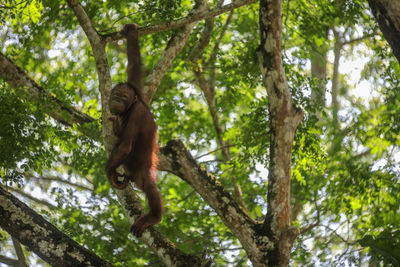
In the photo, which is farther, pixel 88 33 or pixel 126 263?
pixel 126 263

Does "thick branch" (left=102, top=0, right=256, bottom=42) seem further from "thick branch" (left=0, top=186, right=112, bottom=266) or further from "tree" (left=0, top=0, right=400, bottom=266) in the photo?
"thick branch" (left=0, top=186, right=112, bottom=266)

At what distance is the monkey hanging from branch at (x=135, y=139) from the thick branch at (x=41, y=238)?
1.93 feet

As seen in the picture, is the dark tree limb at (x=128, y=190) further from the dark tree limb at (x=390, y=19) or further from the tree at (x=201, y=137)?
the dark tree limb at (x=390, y=19)

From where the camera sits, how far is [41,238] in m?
3.81

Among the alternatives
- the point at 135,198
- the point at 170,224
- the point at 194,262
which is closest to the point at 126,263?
the point at 170,224

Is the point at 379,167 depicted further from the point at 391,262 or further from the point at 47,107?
the point at 47,107

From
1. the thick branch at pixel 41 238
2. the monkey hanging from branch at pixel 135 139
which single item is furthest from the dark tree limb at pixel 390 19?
the thick branch at pixel 41 238

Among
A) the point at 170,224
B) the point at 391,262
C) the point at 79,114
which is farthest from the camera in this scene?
the point at 170,224

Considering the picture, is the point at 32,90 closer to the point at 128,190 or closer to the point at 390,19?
the point at 128,190

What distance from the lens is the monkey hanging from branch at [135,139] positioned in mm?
4277

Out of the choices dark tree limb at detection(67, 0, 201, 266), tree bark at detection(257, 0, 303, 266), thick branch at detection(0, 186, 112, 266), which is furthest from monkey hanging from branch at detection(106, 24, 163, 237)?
tree bark at detection(257, 0, 303, 266)

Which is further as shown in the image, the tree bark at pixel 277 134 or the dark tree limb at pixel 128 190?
the tree bark at pixel 277 134

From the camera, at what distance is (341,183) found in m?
6.45

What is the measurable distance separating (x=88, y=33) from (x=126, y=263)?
140 inches
